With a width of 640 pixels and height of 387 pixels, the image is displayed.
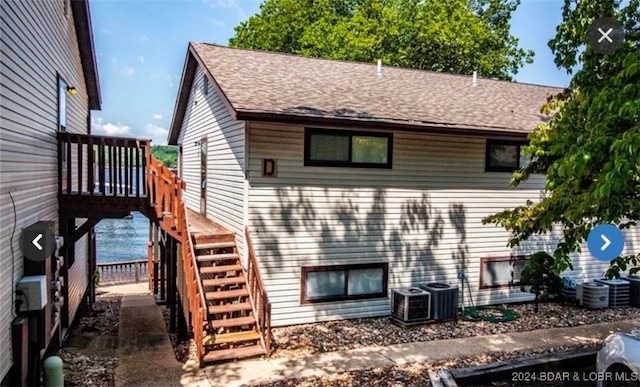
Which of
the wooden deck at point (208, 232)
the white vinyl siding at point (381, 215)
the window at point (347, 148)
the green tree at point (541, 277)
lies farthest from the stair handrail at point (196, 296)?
the green tree at point (541, 277)

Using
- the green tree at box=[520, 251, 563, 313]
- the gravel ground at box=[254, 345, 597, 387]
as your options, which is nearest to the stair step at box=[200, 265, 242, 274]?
the gravel ground at box=[254, 345, 597, 387]

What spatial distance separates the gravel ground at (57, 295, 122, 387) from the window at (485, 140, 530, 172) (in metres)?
8.64

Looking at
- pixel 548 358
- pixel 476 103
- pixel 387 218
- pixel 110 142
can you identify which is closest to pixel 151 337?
pixel 110 142

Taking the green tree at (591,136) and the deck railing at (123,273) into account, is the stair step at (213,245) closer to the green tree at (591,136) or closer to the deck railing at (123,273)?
the green tree at (591,136)

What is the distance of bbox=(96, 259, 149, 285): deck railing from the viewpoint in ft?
63.7

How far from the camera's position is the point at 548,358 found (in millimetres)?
6711

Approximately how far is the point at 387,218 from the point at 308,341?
3.13m

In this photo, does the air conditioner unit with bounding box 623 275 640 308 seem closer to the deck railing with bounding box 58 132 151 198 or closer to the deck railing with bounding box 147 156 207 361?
the deck railing with bounding box 147 156 207 361

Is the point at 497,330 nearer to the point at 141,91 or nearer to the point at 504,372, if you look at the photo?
the point at 504,372

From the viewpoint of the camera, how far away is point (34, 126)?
665 cm

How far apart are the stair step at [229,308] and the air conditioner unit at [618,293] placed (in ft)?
29.6

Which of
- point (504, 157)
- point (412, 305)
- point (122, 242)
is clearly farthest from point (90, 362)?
point (122, 242)

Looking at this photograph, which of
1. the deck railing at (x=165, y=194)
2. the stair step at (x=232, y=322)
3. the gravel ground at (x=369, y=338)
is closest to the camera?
the gravel ground at (x=369, y=338)

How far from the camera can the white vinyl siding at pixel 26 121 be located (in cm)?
518
